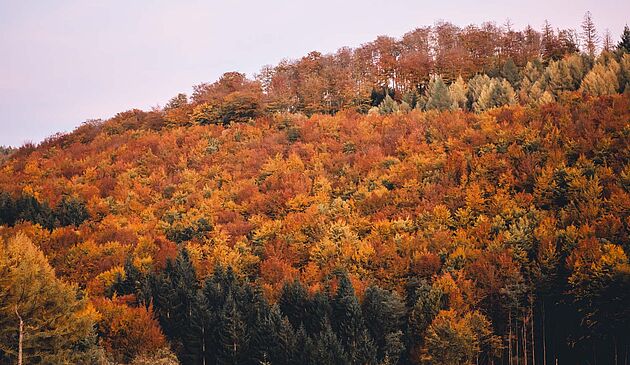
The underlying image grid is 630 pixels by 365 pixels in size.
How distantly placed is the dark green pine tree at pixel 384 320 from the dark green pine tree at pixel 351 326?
83 cm

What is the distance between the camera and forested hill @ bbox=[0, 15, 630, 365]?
30.4m

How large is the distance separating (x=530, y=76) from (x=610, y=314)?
36.8m

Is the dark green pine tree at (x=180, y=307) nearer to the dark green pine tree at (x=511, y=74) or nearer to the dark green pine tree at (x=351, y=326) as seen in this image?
the dark green pine tree at (x=351, y=326)

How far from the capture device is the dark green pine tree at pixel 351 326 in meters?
30.3

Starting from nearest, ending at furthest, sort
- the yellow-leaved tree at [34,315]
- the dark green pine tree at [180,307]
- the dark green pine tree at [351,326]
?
1. the yellow-leaved tree at [34,315]
2. the dark green pine tree at [351,326]
3. the dark green pine tree at [180,307]

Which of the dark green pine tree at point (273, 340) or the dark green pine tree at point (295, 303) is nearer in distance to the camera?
the dark green pine tree at point (273, 340)

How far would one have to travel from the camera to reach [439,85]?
197ft

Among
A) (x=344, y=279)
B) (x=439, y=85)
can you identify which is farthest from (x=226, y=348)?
(x=439, y=85)

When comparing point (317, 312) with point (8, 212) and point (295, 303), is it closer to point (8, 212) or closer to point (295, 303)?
point (295, 303)

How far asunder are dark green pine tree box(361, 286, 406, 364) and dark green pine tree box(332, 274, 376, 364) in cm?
83

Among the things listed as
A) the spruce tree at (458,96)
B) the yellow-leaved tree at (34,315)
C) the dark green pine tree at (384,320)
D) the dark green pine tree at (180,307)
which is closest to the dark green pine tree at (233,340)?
the dark green pine tree at (180,307)

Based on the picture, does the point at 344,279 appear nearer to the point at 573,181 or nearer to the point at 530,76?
the point at 573,181

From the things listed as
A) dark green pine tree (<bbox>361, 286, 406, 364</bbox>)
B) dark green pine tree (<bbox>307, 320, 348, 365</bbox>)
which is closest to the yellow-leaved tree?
dark green pine tree (<bbox>307, 320, 348, 365</bbox>)

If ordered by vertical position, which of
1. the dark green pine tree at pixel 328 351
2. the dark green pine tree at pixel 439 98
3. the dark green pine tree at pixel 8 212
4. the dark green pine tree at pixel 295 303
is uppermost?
the dark green pine tree at pixel 439 98
